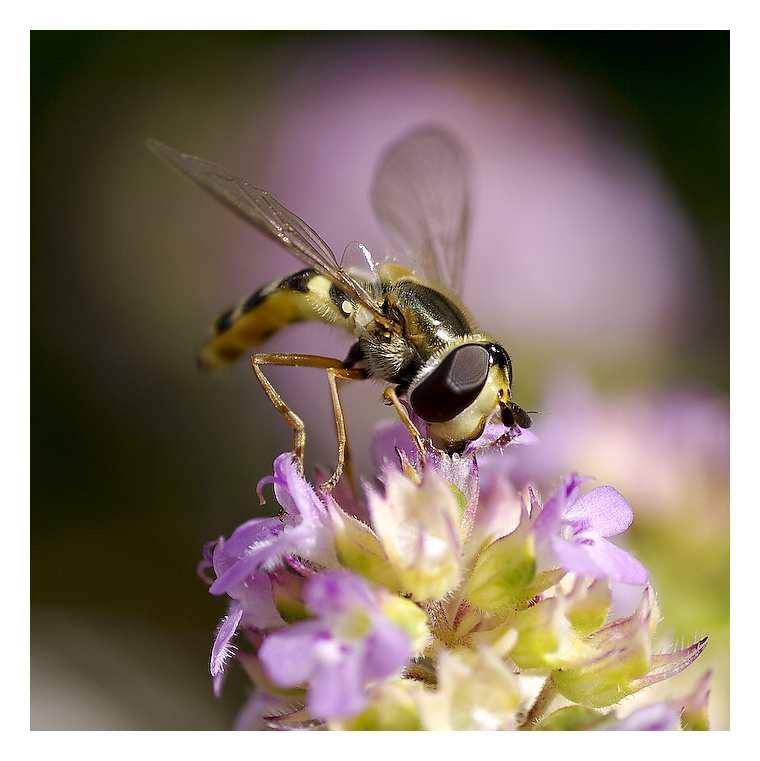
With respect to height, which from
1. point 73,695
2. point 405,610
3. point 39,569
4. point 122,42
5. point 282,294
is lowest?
point 73,695

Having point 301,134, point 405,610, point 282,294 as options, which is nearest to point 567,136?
point 301,134

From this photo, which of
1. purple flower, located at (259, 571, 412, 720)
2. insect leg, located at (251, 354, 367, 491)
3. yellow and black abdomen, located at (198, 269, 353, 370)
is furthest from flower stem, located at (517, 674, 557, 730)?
yellow and black abdomen, located at (198, 269, 353, 370)

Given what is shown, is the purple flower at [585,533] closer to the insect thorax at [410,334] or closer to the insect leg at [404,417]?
the insect leg at [404,417]

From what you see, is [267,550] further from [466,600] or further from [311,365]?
[311,365]

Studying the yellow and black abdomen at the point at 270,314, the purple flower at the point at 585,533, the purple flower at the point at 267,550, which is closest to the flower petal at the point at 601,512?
the purple flower at the point at 585,533

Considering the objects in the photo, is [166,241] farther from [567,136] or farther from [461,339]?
[461,339]

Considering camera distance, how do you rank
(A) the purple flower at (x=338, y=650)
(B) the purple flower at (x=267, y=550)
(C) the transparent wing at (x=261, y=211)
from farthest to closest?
(C) the transparent wing at (x=261, y=211)
(B) the purple flower at (x=267, y=550)
(A) the purple flower at (x=338, y=650)
